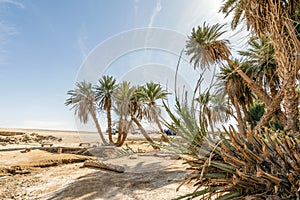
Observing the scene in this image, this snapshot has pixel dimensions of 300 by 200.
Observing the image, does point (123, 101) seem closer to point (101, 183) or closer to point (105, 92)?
point (105, 92)

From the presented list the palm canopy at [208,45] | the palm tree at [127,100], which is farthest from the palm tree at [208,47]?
the palm tree at [127,100]

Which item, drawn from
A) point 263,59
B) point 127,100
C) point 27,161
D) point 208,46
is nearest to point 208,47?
point 208,46

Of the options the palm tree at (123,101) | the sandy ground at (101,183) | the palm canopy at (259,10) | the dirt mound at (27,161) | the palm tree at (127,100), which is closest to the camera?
the palm canopy at (259,10)

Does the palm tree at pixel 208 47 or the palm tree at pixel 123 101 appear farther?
the palm tree at pixel 123 101

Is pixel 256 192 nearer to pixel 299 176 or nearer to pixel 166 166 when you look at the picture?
pixel 299 176

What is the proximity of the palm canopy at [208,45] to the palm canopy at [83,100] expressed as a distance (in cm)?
1295

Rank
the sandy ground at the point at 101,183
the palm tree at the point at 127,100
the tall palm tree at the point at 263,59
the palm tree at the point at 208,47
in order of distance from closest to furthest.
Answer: the tall palm tree at the point at 263,59 < the sandy ground at the point at 101,183 < the palm tree at the point at 208,47 < the palm tree at the point at 127,100

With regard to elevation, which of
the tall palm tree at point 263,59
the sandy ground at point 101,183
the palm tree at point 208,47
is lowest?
the sandy ground at point 101,183

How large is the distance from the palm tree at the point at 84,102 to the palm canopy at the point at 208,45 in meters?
12.5

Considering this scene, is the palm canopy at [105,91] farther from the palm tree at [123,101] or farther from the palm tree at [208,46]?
the palm tree at [208,46]

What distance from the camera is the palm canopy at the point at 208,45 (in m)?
14.7

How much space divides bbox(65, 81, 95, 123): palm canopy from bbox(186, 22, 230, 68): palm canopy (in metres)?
12.9

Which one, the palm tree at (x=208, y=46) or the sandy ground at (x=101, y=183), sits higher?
the palm tree at (x=208, y=46)

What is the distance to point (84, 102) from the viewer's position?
78.8ft
